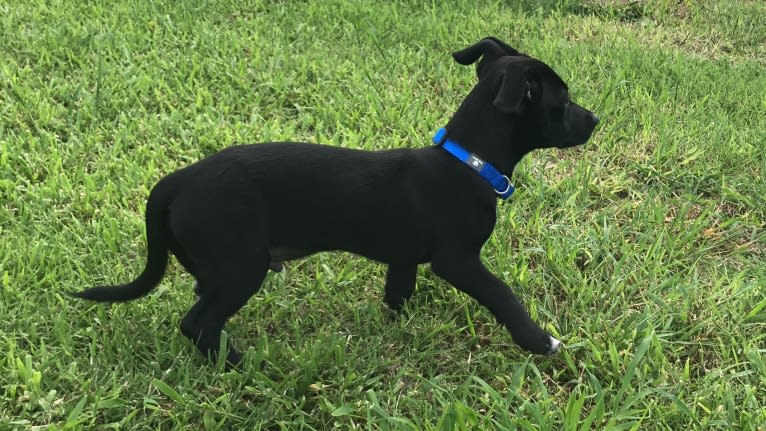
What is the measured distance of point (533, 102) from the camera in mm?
2564

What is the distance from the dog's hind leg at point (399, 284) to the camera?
113 inches

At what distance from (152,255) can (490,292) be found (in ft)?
4.33

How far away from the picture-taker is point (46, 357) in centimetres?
253

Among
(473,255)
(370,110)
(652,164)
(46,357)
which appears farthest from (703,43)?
(46,357)

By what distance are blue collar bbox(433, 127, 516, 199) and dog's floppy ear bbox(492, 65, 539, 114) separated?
0.23 m

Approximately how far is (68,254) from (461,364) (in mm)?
1896

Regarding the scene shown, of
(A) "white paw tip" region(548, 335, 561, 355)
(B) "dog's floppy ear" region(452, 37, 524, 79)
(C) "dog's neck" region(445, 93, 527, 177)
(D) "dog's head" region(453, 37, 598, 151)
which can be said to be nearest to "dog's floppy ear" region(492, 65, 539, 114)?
(D) "dog's head" region(453, 37, 598, 151)

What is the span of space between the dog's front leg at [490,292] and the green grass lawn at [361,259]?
0.57 feet

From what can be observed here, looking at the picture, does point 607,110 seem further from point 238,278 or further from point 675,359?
point 238,278

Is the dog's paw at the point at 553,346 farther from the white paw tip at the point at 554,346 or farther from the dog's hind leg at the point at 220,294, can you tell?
the dog's hind leg at the point at 220,294

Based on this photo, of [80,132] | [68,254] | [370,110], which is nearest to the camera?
[68,254]

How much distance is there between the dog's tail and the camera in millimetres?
2451

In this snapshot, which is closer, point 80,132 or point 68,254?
point 68,254

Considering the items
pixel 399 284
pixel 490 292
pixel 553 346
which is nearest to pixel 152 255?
pixel 399 284
